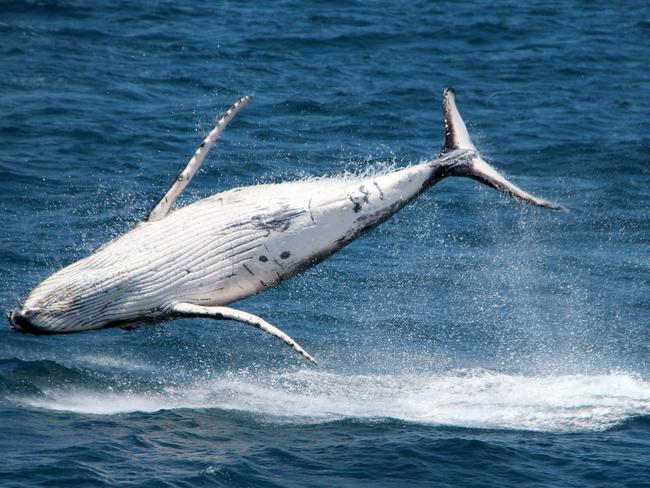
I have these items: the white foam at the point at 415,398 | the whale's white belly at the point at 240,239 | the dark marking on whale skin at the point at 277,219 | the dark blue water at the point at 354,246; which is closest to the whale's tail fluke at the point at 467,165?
the whale's white belly at the point at 240,239

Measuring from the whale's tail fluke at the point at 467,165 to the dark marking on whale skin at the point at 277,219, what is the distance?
2375mm

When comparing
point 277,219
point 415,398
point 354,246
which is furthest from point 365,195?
point 354,246

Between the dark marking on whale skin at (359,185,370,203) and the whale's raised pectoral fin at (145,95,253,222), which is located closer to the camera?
the whale's raised pectoral fin at (145,95,253,222)

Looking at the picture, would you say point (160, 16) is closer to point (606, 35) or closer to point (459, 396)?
point (606, 35)

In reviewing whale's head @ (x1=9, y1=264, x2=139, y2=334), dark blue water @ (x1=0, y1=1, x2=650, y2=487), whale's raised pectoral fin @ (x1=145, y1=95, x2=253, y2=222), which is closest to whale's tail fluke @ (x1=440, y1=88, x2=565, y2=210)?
whale's raised pectoral fin @ (x1=145, y1=95, x2=253, y2=222)

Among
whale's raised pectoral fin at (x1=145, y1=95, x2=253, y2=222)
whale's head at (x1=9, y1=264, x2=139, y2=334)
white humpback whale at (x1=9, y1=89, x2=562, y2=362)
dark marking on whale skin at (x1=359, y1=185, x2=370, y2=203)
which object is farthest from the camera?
dark marking on whale skin at (x1=359, y1=185, x2=370, y2=203)

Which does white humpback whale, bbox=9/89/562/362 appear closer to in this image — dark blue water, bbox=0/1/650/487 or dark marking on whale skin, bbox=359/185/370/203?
dark marking on whale skin, bbox=359/185/370/203

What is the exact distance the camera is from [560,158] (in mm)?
36750

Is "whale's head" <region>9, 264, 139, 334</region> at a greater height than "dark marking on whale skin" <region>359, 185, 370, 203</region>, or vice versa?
"dark marking on whale skin" <region>359, 185, 370, 203</region>

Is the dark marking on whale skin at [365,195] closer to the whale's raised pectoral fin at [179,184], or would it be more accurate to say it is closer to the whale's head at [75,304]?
the whale's raised pectoral fin at [179,184]

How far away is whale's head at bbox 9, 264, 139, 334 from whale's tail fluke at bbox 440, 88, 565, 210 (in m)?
5.18

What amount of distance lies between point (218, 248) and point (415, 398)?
6025mm

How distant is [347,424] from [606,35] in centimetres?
3218

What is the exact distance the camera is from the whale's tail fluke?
18.4 meters
